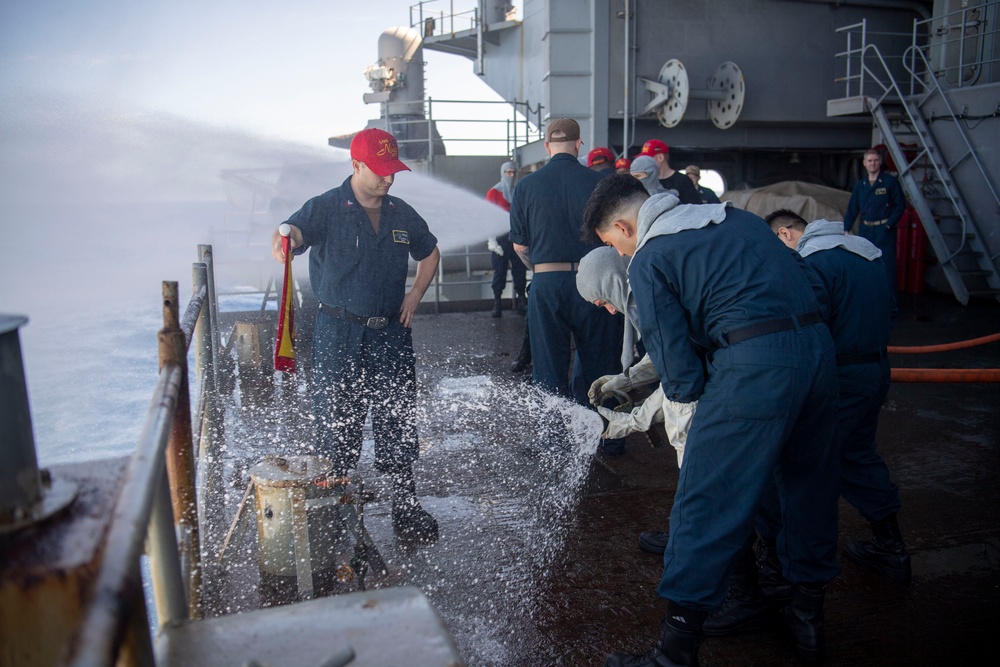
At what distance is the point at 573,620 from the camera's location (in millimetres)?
3068

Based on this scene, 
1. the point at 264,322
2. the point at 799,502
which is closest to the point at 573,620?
the point at 799,502

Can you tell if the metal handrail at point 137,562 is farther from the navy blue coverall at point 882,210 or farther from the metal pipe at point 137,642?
the navy blue coverall at point 882,210

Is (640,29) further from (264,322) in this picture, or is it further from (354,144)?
(354,144)

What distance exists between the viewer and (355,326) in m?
3.91

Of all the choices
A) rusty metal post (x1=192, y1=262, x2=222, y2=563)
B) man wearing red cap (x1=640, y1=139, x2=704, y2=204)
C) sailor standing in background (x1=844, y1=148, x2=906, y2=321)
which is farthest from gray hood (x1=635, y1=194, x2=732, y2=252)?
sailor standing in background (x1=844, y1=148, x2=906, y2=321)

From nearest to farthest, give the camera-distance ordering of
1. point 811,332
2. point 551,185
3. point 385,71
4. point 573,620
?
point 811,332, point 573,620, point 551,185, point 385,71

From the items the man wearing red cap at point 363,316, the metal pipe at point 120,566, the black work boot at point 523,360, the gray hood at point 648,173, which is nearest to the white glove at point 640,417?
the man wearing red cap at point 363,316

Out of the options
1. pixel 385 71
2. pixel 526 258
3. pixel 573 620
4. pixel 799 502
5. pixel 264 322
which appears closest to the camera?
pixel 799 502

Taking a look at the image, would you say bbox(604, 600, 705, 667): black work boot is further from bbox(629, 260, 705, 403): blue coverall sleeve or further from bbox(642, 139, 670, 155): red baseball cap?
bbox(642, 139, 670, 155): red baseball cap

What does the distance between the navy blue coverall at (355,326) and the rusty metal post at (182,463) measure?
4.87 ft

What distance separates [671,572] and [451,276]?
51.1ft

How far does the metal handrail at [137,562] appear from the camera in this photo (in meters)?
0.84

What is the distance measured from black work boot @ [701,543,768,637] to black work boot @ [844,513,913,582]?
71 centimetres

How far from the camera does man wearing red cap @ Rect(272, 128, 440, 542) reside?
3.83 meters
